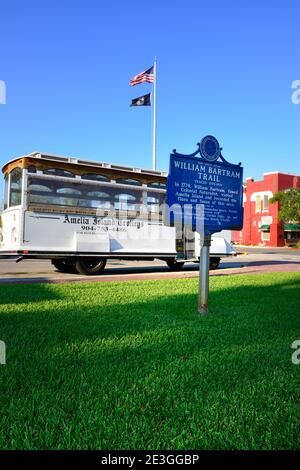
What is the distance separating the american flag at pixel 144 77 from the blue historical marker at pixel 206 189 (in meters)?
22.3

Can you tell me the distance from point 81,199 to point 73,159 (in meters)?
1.31

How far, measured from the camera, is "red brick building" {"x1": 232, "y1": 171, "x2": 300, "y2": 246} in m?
52.6

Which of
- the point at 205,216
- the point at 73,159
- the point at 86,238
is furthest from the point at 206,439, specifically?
the point at 73,159

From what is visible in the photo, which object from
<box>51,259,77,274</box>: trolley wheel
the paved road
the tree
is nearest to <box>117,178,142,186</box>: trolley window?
the paved road

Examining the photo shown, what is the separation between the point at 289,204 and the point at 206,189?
1709 inches

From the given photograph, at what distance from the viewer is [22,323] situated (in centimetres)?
543

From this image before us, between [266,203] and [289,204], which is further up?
[266,203]

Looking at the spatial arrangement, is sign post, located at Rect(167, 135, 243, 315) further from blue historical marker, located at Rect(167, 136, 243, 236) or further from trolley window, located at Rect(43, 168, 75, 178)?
trolley window, located at Rect(43, 168, 75, 178)

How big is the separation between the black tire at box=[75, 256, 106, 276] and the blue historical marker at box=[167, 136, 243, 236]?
6.95 m

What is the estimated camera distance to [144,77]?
27.7 meters

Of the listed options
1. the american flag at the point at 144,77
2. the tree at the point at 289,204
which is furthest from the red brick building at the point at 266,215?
the american flag at the point at 144,77

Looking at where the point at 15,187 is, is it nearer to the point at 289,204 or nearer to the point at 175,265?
the point at 175,265

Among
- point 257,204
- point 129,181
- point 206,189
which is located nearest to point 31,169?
point 129,181
